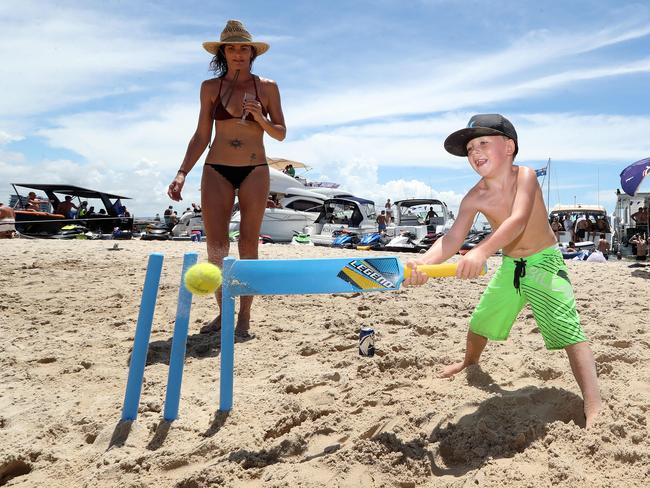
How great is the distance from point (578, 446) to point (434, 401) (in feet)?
2.25

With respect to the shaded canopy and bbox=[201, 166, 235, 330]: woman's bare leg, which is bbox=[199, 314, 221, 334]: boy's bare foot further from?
the shaded canopy

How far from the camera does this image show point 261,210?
13.2ft

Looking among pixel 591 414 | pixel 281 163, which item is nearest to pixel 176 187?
pixel 591 414

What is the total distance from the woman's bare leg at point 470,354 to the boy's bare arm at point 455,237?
55 cm

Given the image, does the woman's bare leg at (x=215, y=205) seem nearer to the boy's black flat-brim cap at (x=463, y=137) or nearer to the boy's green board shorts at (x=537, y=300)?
the boy's black flat-brim cap at (x=463, y=137)

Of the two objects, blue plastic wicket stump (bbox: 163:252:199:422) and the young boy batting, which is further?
blue plastic wicket stump (bbox: 163:252:199:422)

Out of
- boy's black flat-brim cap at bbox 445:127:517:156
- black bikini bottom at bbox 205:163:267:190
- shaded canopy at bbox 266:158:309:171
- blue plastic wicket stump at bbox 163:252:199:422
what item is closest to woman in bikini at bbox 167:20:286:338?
black bikini bottom at bbox 205:163:267:190

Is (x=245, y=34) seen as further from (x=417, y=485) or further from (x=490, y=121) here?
(x=417, y=485)

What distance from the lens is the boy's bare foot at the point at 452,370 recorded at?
2918mm

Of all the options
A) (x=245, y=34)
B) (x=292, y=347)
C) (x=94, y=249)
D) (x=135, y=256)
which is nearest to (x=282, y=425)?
(x=292, y=347)

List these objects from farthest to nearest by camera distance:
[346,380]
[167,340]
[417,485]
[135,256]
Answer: [135,256] < [167,340] < [346,380] < [417,485]

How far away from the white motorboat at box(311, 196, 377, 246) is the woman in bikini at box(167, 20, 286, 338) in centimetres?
1230

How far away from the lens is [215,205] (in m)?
3.91

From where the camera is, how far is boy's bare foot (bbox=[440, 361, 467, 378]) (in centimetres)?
292
